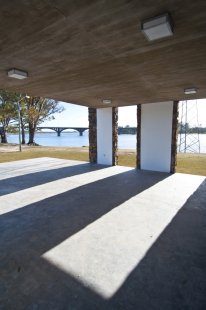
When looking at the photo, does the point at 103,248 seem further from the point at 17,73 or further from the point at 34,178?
the point at 34,178

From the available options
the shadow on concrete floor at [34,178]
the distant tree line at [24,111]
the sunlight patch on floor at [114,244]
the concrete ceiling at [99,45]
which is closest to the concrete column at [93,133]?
the shadow on concrete floor at [34,178]

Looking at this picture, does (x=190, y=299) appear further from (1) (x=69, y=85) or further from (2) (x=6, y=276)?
(1) (x=69, y=85)

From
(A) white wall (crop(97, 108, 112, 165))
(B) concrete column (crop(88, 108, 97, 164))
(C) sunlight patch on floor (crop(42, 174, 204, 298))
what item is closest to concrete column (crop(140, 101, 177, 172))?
(A) white wall (crop(97, 108, 112, 165))

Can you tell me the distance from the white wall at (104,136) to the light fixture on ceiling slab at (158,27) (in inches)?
266

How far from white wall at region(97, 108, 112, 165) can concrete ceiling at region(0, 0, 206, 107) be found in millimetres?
4150

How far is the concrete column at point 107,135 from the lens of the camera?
30.3 ft

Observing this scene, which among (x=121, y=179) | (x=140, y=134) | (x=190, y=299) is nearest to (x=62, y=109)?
(x=140, y=134)

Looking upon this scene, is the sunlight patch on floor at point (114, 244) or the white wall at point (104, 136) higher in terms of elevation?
the white wall at point (104, 136)

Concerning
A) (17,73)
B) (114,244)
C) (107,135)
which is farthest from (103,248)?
(107,135)

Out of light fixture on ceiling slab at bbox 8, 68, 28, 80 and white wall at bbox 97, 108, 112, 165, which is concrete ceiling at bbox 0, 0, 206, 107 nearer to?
light fixture on ceiling slab at bbox 8, 68, 28, 80

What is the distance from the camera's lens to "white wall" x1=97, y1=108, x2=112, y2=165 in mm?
9340

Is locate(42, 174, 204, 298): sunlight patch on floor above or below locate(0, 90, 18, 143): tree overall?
below

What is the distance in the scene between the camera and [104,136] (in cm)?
954

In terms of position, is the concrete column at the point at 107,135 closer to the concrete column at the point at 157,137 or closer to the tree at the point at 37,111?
the concrete column at the point at 157,137
